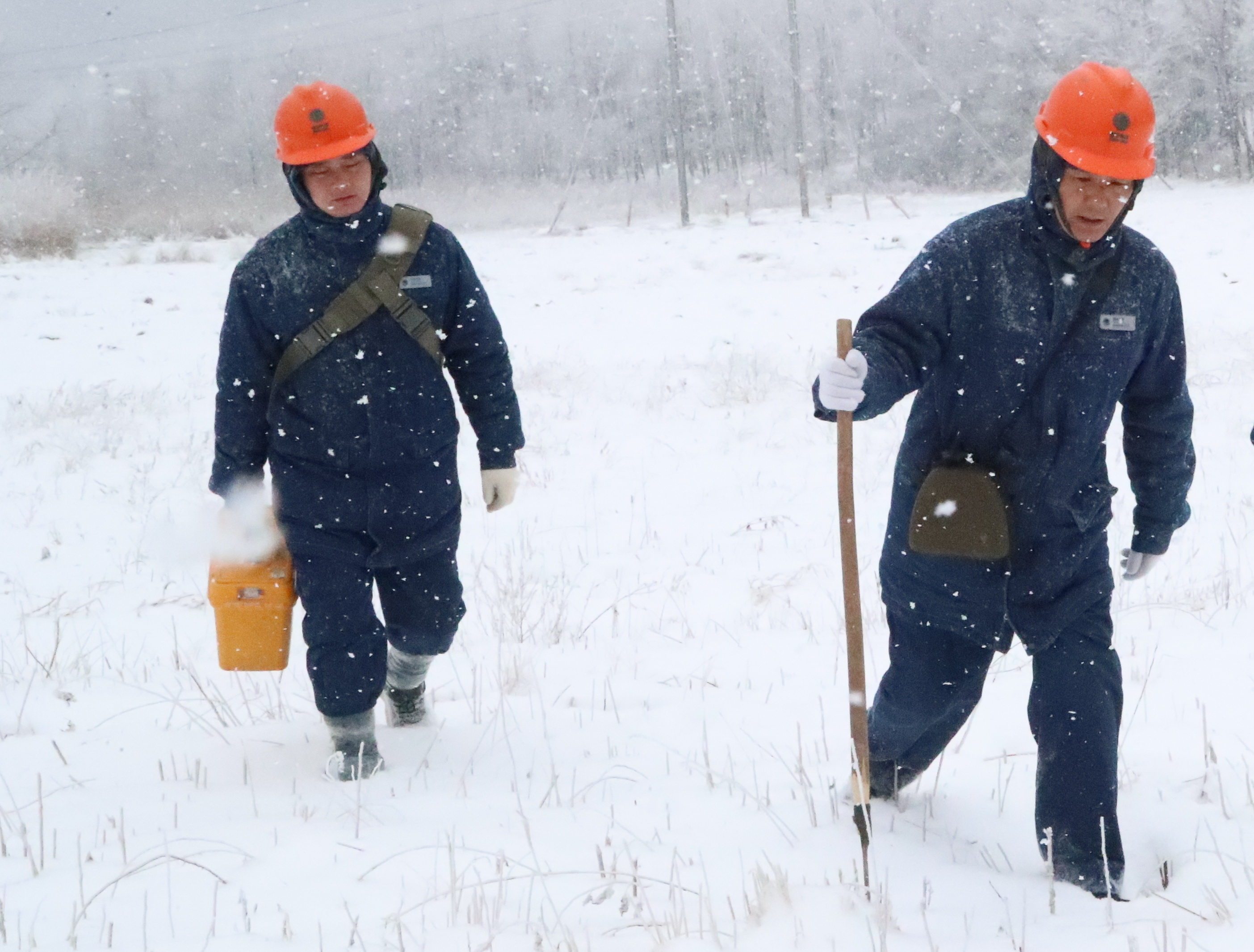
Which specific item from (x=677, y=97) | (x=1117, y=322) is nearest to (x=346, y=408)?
(x=1117, y=322)

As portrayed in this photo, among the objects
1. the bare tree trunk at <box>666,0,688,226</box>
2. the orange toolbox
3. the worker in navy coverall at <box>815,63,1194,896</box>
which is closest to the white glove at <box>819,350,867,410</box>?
the worker in navy coverall at <box>815,63,1194,896</box>

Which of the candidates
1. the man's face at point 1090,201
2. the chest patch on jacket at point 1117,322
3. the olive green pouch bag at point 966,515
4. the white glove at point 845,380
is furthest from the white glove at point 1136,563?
the white glove at point 845,380

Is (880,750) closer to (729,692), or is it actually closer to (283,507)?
(729,692)

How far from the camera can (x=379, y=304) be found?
3.01m

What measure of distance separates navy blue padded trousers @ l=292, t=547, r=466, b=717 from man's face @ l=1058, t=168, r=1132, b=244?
6.41 ft

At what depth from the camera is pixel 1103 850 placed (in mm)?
2430

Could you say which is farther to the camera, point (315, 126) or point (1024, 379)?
point (315, 126)

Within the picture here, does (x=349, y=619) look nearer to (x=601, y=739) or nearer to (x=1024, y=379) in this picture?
(x=601, y=739)

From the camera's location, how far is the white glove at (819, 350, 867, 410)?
7.66 ft

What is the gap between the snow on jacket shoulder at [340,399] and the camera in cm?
301

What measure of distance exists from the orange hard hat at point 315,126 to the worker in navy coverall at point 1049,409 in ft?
4.78

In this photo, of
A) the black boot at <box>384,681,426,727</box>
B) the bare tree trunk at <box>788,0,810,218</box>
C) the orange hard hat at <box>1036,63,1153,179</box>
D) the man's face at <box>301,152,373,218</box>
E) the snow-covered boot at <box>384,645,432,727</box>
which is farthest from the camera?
the bare tree trunk at <box>788,0,810,218</box>

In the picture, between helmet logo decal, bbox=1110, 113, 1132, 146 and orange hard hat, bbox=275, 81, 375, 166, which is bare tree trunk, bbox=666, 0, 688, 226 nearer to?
orange hard hat, bbox=275, 81, 375, 166

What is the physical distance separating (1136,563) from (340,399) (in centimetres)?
220
